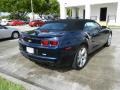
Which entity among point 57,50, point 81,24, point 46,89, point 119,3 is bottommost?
point 46,89

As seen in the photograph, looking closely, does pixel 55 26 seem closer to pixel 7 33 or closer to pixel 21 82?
pixel 21 82

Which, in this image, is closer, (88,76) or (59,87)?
(59,87)

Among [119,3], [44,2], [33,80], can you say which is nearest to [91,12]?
[119,3]

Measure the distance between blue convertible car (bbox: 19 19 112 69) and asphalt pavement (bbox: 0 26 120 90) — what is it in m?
0.38

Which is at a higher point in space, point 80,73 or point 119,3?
point 119,3

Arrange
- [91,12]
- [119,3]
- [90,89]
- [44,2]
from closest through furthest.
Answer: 1. [90,89]
2. [119,3]
3. [91,12]
4. [44,2]

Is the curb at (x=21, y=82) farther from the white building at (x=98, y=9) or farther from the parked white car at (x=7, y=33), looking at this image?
the white building at (x=98, y=9)

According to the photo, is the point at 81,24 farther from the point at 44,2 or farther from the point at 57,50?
the point at 44,2

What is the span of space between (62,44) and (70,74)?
3.06 feet

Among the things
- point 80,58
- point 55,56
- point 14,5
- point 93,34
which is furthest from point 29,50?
point 14,5

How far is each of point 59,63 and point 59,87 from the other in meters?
0.65

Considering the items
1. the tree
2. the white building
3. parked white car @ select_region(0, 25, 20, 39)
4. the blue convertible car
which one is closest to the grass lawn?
the blue convertible car

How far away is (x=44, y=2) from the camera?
39.7 meters

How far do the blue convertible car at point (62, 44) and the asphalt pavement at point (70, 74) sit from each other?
38cm
